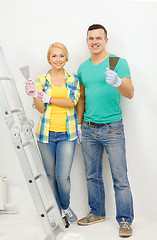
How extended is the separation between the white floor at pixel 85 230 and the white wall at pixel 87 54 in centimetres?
15

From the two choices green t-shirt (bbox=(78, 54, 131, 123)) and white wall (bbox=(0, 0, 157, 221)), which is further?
white wall (bbox=(0, 0, 157, 221))

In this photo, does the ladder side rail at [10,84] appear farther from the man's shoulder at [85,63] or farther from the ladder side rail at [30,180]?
the man's shoulder at [85,63]

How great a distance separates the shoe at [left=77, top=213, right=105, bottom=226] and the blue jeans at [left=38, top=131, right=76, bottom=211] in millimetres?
219

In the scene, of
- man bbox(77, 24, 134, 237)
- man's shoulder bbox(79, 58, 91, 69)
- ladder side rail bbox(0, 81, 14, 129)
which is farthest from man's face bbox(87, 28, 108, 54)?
ladder side rail bbox(0, 81, 14, 129)

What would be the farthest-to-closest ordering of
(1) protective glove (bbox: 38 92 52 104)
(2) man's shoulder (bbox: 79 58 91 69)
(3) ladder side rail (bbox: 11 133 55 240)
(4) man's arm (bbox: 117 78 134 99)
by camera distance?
(2) man's shoulder (bbox: 79 58 91 69)
(1) protective glove (bbox: 38 92 52 104)
(4) man's arm (bbox: 117 78 134 99)
(3) ladder side rail (bbox: 11 133 55 240)

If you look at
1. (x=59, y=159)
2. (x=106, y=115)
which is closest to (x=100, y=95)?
(x=106, y=115)

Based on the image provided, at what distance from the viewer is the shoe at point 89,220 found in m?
2.53

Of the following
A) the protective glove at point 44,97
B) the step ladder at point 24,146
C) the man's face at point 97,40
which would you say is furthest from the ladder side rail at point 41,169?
the man's face at point 97,40

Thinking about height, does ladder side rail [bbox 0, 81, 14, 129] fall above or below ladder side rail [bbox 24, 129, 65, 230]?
above

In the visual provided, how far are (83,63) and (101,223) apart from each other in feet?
4.12

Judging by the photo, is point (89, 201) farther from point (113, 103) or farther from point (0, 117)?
point (0, 117)

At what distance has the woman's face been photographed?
7.69 feet

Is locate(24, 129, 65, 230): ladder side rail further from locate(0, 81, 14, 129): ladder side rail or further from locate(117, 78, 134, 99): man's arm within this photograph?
locate(117, 78, 134, 99): man's arm

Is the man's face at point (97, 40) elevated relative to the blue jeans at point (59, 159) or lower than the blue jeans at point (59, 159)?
elevated
